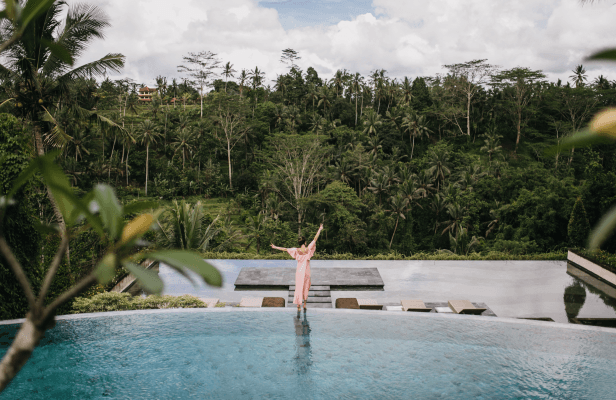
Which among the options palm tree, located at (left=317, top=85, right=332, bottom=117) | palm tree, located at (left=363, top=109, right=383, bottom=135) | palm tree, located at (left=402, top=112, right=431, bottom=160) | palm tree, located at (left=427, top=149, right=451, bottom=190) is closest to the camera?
palm tree, located at (left=427, top=149, right=451, bottom=190)

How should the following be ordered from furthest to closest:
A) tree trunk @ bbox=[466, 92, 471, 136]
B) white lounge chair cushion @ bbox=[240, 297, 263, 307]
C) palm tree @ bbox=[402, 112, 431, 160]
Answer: tree trunk @ bbox=[466, 92, 471, 136] < palm tree @ bbox=[402, 112, 431, 160] < white lounge chair cushion @ bbox=[240, 297, 263, 307]

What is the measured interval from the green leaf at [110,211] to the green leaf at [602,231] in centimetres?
76

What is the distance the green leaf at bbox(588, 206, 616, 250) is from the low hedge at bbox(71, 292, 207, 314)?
747 cm

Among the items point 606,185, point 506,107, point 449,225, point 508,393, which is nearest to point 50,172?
point 508,393

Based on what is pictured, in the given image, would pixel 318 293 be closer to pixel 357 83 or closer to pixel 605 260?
pixel 605 260

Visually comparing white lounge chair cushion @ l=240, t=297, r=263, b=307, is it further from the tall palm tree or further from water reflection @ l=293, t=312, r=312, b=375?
the tall palm tree

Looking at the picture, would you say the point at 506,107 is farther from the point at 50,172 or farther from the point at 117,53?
the point at 50,172

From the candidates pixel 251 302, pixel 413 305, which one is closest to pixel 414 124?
pixel 413 305

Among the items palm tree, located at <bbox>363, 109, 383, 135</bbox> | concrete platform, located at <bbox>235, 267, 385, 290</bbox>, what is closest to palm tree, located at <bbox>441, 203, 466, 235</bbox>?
palm tree, located at <bbox>363, 109, 383, 135</bbox>

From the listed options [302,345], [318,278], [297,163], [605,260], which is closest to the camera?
[302,345]

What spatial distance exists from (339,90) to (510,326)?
41077 millimetres

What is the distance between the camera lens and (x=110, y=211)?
0.79 metres

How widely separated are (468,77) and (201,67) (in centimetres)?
2549

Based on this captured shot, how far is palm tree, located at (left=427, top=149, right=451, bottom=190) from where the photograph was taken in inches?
1222
